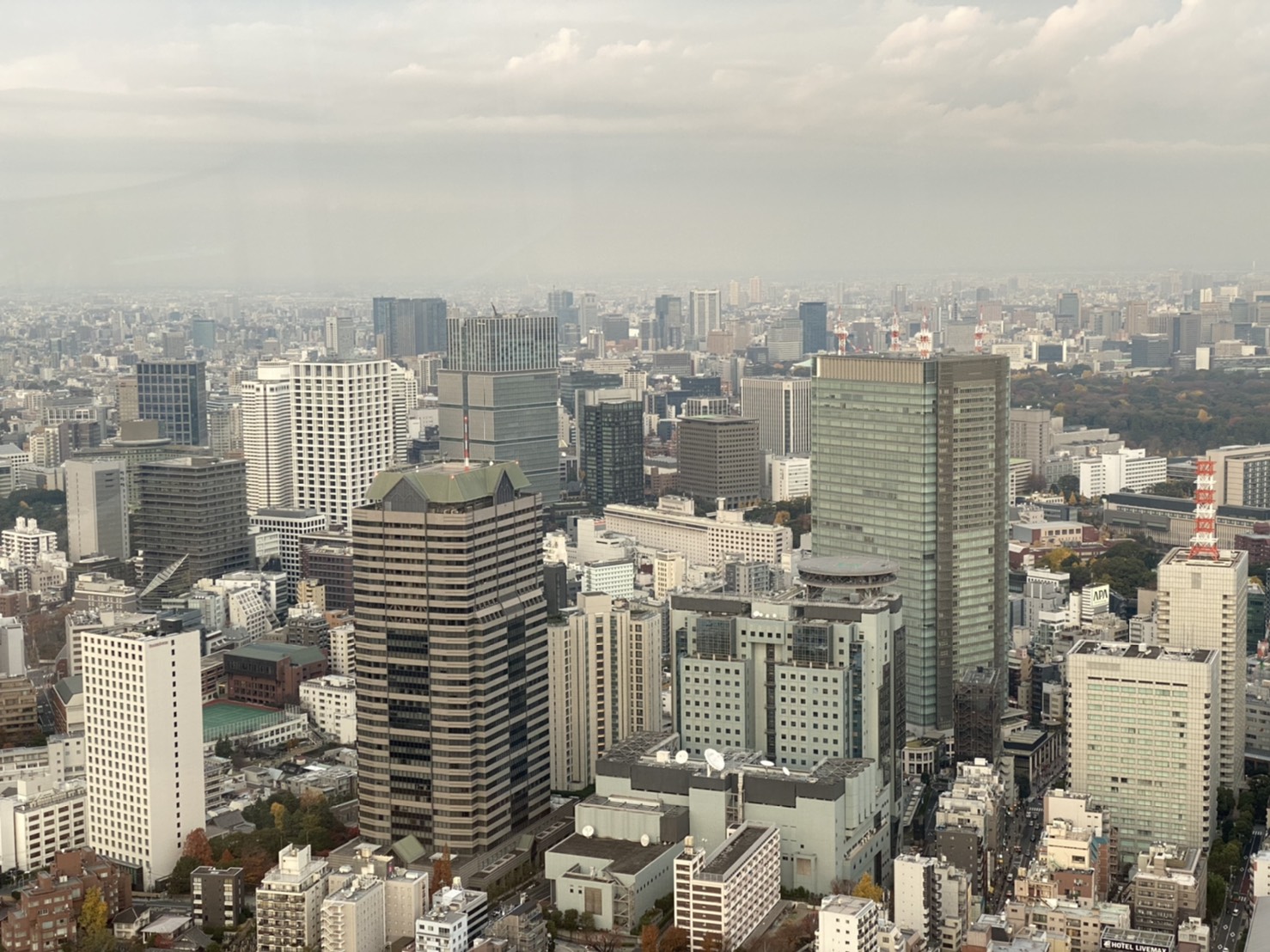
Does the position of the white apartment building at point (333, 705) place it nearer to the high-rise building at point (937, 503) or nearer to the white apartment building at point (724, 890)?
the high-rise building at point (937, 503)

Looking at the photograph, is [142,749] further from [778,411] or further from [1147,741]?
[778,411]

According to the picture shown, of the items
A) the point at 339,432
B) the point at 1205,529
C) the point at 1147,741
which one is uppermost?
the point at 339,432

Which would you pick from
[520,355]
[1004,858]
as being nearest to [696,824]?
[1004,858]

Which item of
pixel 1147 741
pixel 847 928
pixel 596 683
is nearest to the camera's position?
pixel 847 928

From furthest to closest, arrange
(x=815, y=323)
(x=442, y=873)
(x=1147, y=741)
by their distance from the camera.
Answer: (x=815, y=323) → (x=1147, y=741) → (x=442, y=873)

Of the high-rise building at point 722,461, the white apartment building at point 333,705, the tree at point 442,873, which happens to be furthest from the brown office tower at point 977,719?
the high-rise building at point 722,461

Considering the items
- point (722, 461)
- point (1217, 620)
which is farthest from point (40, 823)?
point (722, 461)

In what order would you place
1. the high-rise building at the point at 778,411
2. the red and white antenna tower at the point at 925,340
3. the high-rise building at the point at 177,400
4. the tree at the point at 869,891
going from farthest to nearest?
the high-rise building at the point at 778,411 < the high-rise building at the point at 177,400 < the red and white antenna tower at the point at 925,340 < the tree at the point at 869,891

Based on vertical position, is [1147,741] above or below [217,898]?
above
